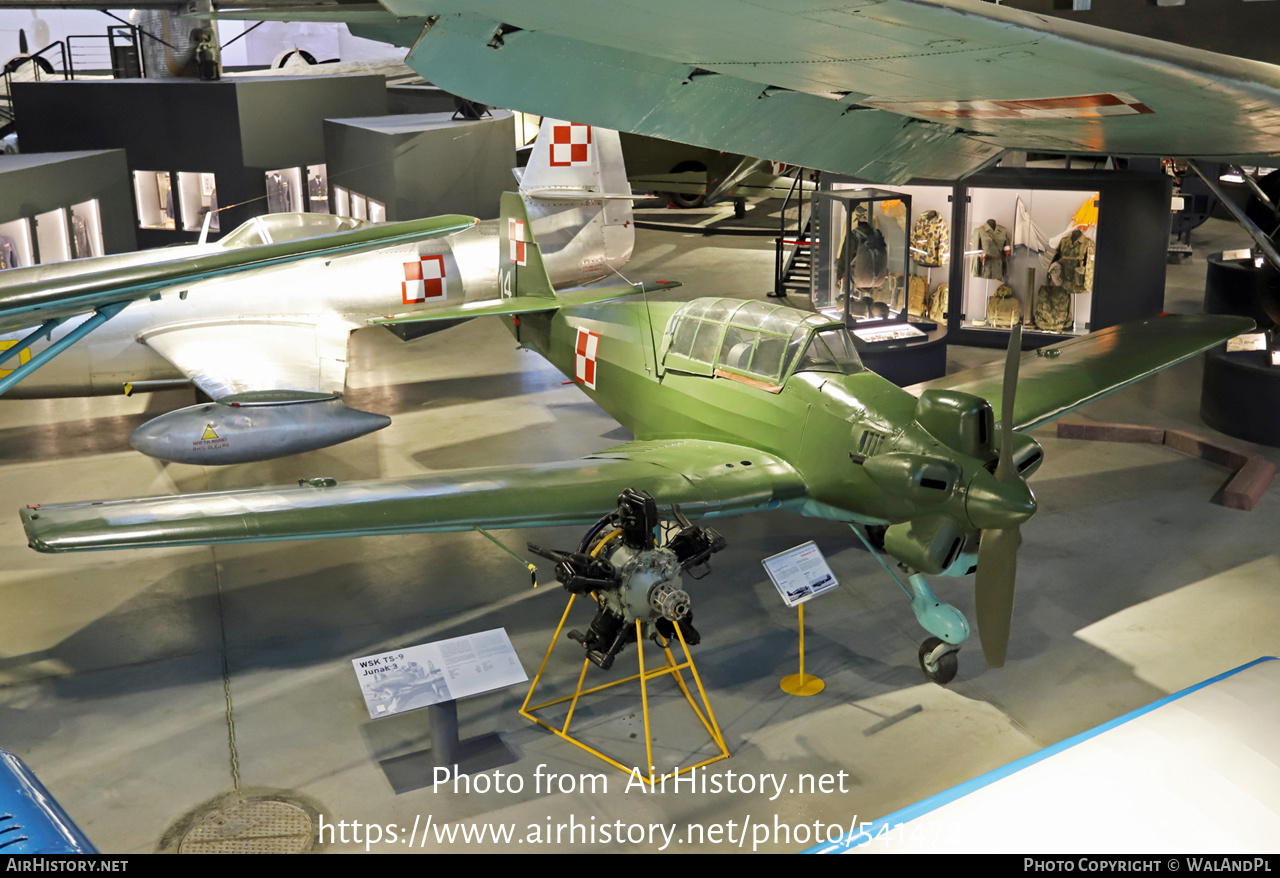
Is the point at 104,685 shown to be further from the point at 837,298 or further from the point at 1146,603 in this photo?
the point at 837,298

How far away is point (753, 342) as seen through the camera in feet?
27.2

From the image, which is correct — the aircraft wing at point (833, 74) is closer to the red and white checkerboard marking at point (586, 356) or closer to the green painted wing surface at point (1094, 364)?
the green painted wing surface at point (1094, 364)

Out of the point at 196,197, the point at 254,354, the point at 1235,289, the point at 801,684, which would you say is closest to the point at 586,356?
the point at 254,354

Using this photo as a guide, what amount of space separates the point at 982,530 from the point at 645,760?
247 cm

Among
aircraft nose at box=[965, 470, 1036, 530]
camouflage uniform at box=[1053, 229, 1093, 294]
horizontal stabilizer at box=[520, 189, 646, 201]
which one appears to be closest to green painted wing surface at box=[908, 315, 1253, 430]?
aircraft nose at box=[965, 470, 1036, 530]

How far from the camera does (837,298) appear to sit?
14.4m

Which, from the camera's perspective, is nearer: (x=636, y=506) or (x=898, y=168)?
(x=636, y=506)

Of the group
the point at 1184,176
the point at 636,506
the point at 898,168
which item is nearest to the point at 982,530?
the point at 636,506

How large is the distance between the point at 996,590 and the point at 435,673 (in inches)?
130

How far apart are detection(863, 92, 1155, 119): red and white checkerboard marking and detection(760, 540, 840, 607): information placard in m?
2.78

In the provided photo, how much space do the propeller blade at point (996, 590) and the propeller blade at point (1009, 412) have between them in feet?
1.20

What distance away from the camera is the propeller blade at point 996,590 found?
6297 mm

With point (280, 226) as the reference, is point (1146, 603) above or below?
below

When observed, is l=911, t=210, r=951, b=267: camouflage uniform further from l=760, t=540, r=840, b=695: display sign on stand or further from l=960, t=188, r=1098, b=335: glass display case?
l=760, t=540, r=840, b=695: display sign on stand
